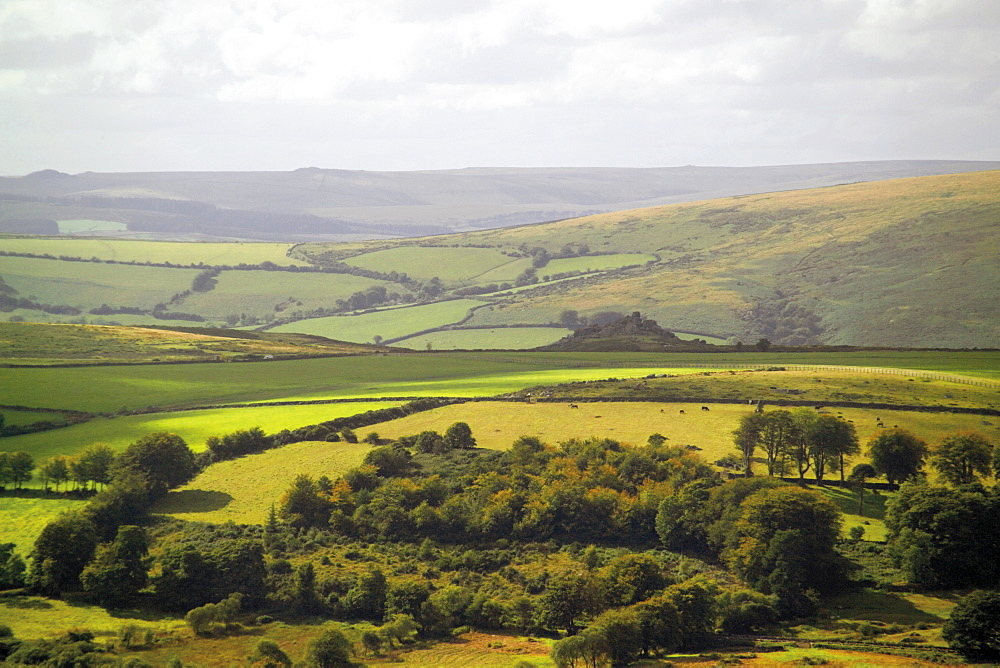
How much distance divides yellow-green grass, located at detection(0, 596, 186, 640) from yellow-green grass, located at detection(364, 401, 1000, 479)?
31.2 metres

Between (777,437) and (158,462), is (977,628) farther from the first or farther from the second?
(158,462)

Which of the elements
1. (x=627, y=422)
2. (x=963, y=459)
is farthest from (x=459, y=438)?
(x=963, y=459)

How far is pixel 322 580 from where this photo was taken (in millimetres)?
57688

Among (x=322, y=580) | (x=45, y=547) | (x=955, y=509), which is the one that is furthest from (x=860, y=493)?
(x=45, y=547)

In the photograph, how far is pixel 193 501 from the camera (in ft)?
231

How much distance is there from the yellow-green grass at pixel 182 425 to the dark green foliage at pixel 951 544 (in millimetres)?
51840

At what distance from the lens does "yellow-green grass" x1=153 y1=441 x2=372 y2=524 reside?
68.2 meters

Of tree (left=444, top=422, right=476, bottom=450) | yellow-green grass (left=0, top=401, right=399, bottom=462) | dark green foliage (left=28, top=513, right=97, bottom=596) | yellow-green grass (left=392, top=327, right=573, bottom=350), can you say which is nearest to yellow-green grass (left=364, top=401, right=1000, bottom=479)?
tree (left=444, top=422, right=476, bottom=450)

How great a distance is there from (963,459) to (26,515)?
68089 mm

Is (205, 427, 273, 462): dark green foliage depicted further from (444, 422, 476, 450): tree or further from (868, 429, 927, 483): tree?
(868, 429, 927, 483): tree

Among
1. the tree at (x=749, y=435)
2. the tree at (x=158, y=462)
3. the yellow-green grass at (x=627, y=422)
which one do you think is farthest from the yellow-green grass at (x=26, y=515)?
the tree at (x=749, y=435)

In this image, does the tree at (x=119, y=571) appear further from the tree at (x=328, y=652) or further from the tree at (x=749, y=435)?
the tree at (x=749, y=435)

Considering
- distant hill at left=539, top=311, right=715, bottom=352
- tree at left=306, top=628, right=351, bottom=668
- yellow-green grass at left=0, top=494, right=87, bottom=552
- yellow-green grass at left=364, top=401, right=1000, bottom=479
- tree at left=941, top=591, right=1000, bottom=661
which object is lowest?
tree at left=306, top=628, right=351, bottom=668

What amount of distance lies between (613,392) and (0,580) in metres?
56.9
